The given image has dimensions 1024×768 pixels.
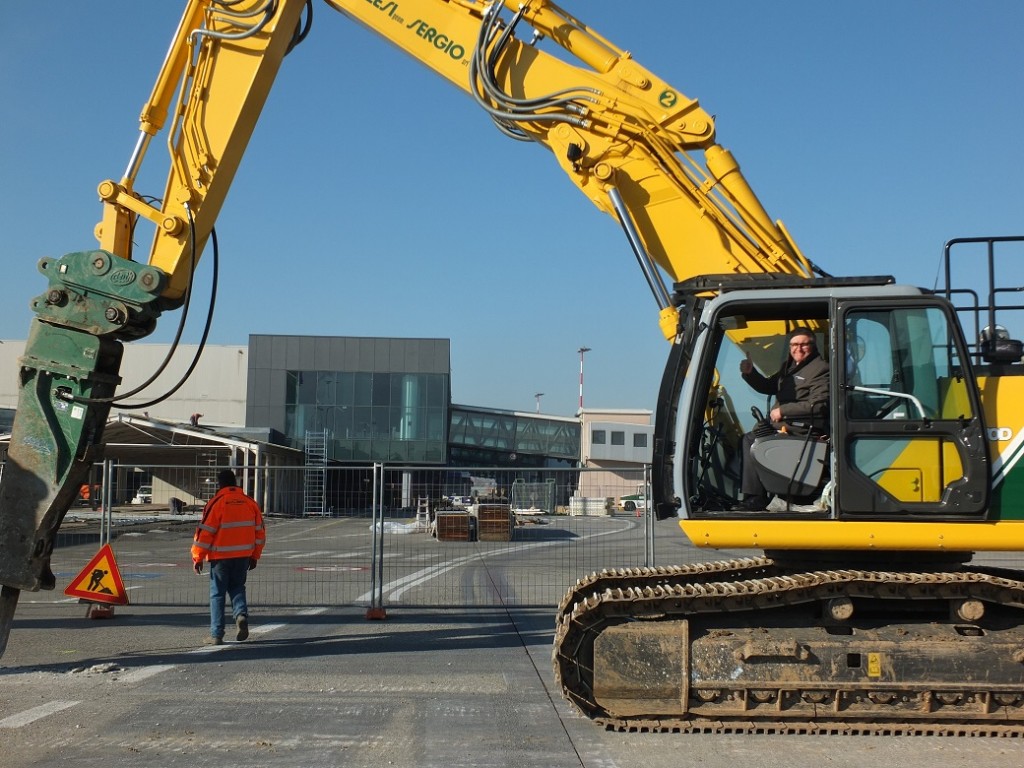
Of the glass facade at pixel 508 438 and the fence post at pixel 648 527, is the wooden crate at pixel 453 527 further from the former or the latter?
the glass facade at pixel 508 438

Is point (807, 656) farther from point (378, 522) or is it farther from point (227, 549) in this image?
point (378, 522)

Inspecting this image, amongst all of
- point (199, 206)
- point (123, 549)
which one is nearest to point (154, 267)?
point (199, 206)

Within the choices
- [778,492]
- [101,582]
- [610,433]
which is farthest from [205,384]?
[778,492]

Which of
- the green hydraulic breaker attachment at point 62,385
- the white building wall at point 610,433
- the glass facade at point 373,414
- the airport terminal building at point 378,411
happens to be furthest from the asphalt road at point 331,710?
the glass facade at point 373,414

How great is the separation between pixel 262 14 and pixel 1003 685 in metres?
7.43

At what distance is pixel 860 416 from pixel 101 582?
8084 mm

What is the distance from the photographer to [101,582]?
34.3ft

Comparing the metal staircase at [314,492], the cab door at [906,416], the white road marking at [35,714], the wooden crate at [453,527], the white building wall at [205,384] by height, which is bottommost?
the white road marking at [35,714]

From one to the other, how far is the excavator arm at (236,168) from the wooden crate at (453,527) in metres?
5.65

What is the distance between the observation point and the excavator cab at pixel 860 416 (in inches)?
236

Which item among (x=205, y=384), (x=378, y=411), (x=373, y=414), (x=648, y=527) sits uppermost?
(x=205, y=384)

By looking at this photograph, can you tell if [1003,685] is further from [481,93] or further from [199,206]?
[199,206]

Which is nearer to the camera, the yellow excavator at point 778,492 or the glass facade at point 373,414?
the yellow excavator at point 778,492

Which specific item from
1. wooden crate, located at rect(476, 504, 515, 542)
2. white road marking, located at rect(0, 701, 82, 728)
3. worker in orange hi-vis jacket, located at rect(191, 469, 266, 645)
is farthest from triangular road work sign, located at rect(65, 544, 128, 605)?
wooden crate, located at rect(476, 504, 515, 542)
